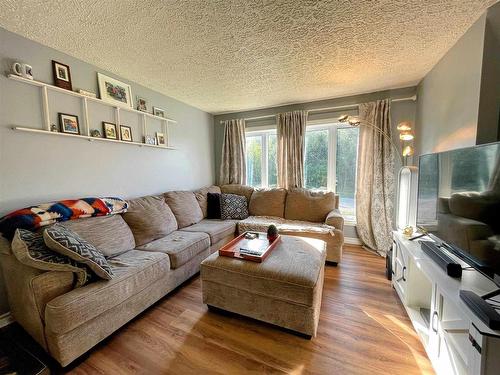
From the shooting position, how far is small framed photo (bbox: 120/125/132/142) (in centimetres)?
239

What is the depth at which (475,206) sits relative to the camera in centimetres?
110

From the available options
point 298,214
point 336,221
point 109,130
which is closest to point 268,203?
point 298,214

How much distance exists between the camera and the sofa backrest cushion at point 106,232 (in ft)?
5.60

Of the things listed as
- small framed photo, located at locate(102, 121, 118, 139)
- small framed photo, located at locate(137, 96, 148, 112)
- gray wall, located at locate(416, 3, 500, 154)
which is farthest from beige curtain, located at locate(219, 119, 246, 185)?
gray wall, located at locate(416, 3, 500, 154)

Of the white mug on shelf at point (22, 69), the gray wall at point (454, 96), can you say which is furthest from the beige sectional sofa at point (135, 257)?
the gray wall at point (454, 96)

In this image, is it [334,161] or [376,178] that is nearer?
[376,178]

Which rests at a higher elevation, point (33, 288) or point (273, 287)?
point (33, 288)

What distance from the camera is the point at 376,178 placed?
2.93m

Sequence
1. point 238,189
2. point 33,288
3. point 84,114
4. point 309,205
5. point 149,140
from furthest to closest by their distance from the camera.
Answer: point 238,189
point 309,205
point 149,140
point 84,114
point 33,288

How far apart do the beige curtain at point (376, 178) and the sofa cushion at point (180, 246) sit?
2.27m

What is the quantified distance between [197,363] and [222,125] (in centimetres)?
354

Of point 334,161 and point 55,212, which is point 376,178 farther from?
point 55,212

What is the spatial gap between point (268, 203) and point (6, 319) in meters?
2.85

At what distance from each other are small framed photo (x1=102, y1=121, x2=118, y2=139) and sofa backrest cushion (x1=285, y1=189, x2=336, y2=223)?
2.42 m
